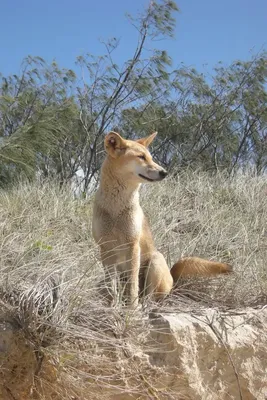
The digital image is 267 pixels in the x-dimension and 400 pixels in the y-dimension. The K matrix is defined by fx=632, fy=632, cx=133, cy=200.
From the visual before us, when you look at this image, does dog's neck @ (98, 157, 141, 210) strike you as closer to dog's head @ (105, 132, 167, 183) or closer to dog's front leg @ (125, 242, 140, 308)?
dog's head @ (105, 132, 167, 183)

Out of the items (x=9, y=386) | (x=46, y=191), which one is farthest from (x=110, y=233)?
(x=46, y=191)

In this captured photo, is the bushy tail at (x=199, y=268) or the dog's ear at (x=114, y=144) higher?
the dog's ear at (x=114, y=144)

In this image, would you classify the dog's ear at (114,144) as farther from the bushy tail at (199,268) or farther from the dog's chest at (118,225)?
the bushy tail at (199,268)

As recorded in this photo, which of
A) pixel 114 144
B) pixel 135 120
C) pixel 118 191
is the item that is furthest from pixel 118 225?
pixel 135 120

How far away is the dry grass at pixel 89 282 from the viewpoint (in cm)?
385

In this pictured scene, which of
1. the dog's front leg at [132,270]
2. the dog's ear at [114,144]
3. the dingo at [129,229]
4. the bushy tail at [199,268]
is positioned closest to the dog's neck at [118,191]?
the dingo at [129,229]

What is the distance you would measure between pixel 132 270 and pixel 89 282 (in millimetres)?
326

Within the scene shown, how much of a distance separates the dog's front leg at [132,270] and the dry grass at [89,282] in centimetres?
15

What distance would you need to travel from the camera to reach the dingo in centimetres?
467

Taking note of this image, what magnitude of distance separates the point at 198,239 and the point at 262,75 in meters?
11.2

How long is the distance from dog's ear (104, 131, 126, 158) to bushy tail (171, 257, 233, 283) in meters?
1.04

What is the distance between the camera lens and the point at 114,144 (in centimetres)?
500

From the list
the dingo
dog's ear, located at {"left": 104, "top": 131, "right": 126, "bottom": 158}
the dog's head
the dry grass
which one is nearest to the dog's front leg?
the dingo

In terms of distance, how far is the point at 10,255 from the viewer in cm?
492
